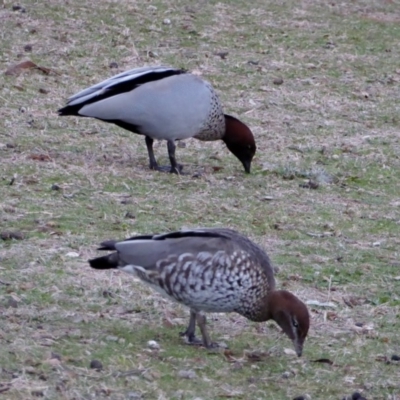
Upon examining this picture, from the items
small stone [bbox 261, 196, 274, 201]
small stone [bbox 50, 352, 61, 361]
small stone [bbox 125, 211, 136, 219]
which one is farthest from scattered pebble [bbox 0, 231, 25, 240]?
small stone [bbox 261, 196, 274, 201]

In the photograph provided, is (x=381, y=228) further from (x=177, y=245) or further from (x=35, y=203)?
(x=177, y=245)

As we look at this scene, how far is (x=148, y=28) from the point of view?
12.7 m

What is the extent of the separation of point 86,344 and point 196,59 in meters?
7.42

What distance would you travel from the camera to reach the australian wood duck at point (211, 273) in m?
5.06

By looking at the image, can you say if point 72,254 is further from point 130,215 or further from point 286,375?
point 286,375

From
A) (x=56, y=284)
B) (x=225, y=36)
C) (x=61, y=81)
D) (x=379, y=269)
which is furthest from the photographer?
(x=225, y=36)

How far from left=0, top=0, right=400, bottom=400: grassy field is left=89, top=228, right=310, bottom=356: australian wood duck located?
9.2 inches

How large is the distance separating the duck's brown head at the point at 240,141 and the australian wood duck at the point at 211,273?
3.76 meters

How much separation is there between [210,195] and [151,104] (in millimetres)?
910

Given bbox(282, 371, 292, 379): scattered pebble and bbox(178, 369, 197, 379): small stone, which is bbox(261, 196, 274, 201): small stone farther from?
bbox(178, 369, 197, 379): small stone

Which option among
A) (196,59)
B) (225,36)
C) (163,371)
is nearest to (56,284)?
(163,371)

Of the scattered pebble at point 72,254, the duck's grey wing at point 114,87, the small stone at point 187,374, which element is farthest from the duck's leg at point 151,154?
the small stone at point 187,374

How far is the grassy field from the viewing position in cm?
500

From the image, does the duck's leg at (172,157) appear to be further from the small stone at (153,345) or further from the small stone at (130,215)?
the small stone at (153,345)
